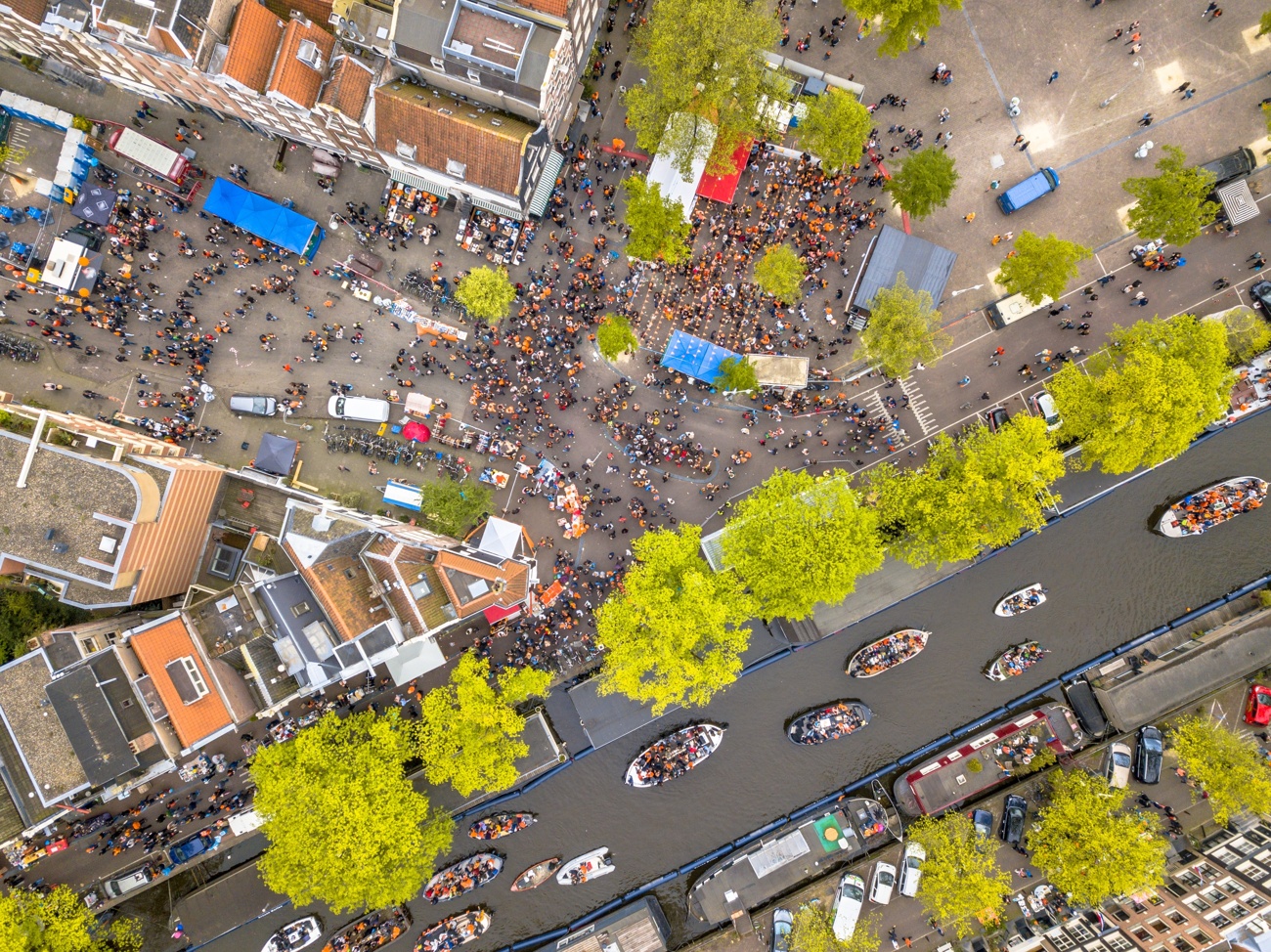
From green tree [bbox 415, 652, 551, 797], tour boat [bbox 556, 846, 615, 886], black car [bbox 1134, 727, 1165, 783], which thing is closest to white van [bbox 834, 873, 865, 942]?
tour boat [bbox 556, 846, 615, 886]

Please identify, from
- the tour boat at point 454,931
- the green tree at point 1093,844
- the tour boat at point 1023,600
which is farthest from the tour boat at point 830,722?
Result: the tour boat at point 454,931

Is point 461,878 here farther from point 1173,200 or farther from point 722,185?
point 1173,200

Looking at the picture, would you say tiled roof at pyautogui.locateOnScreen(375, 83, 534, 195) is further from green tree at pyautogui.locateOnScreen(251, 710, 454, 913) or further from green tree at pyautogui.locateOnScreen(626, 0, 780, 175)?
green tree at pyautogui.locateOnScreen(251, 710, 454, 913)

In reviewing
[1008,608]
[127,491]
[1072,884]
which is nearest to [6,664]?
[127,491]

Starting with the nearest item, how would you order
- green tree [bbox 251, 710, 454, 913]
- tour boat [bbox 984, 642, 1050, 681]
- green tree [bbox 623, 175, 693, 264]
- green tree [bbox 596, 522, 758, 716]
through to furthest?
1. green tree [bbox 251, 710, 454, 913]
2. green tree [bbox 596, 522, 758, 716]
3. green tree [bbox 623, 175, 693, 264]
4. tour boat [bbox 984, 642, 1050, 681]

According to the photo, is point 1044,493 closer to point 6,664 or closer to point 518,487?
point 518,487

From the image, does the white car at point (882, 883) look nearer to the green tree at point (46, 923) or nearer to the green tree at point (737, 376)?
the green tree at point (737, 376)

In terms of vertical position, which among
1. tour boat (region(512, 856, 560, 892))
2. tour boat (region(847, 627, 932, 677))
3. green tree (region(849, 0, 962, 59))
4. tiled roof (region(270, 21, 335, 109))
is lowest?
tour boat (region(512, 856, 560, 892))
